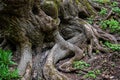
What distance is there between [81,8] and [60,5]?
5.39 feet

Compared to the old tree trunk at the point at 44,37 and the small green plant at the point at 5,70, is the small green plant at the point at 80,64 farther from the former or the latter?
the small green plant at the point at 5,70

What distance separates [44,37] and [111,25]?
3465 mm

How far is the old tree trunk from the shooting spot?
7715mm

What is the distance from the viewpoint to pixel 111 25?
→ 1113 centimetres

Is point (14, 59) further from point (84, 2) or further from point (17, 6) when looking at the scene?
point (84, 2)

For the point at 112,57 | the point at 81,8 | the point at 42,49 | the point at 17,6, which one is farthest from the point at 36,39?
the point at 81,8

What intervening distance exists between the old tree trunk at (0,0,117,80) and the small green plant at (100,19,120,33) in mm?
753

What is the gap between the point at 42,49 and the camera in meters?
8.80

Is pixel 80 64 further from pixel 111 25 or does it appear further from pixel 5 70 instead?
pixel 111 25

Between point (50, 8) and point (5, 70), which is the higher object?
point (50, 8)

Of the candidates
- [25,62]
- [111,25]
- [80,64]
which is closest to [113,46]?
[80,64]

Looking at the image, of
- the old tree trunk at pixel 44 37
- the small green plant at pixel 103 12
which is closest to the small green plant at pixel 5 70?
the old tree trunk at pixel 44 37

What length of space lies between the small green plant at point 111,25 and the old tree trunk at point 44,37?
753mm

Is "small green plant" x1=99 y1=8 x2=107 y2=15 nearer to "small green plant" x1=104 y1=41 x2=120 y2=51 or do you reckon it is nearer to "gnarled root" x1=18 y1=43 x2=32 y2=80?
"small green plant" x1=104 y1=41 x2=120 y2=51
